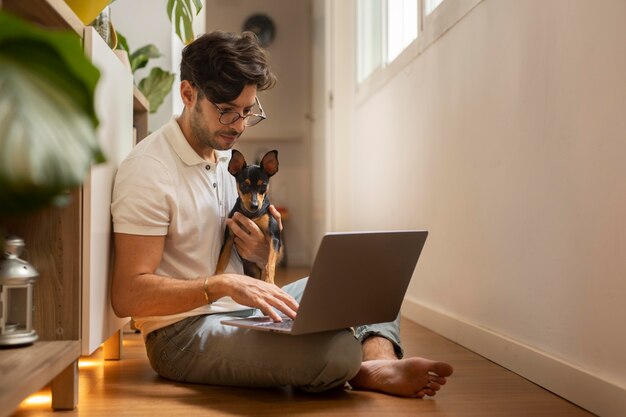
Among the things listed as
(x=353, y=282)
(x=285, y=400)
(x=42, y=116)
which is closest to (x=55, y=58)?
(x=42, y=116)

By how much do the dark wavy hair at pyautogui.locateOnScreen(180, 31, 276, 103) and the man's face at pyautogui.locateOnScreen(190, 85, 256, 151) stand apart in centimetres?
2

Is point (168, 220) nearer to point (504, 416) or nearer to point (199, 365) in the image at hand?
point (199, 365)

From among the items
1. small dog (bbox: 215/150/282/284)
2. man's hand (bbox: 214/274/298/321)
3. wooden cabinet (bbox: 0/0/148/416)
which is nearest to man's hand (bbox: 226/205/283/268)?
small dog (bbox: 215/150/282/284)

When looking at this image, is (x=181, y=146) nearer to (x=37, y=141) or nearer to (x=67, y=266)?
(x=67, y=266)

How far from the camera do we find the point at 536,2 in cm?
182

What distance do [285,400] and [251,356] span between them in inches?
5.0

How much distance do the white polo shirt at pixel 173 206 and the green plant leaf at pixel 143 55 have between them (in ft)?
3.97

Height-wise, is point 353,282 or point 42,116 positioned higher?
point 42,116

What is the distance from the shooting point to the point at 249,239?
178cm

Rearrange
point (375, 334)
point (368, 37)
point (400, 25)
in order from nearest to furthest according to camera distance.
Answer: point (375, 334)
point (400, 25)
point (368, 37)

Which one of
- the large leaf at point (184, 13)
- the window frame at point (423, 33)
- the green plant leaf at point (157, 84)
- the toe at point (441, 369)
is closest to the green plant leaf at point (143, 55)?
the green plant leaf at point (157, 84)

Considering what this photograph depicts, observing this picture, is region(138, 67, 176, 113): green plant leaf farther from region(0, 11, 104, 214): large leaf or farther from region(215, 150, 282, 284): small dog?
region(0, 11, 104, 214): large leaf

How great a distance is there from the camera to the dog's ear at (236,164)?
1872 mm

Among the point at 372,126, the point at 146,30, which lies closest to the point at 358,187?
the point at 372,126
